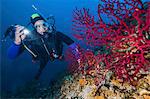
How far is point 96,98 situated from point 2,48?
1959 centimetres

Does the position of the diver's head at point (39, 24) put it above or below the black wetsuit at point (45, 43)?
above

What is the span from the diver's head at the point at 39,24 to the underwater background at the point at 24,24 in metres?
0.84

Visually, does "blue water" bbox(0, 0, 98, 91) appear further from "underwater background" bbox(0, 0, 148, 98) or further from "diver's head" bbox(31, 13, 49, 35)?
"diver's head" bbox(31, 13, 49, 35)

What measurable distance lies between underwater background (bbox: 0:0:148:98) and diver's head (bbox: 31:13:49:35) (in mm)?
837

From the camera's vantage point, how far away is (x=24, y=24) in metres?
29.8

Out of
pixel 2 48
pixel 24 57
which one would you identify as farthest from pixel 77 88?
pixel 2 48

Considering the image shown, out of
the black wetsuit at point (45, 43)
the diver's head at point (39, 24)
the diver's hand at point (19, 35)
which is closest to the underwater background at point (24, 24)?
the black wetsuit at point (45, 43)

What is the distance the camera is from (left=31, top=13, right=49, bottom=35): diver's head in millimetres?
7090

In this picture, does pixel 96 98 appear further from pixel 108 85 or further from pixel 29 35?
pixel 29 35

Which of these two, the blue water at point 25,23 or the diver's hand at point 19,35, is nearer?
the diver's hand at point 19,35

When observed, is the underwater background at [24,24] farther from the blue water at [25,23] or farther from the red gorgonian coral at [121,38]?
the red gorgonian coral at [121,38]

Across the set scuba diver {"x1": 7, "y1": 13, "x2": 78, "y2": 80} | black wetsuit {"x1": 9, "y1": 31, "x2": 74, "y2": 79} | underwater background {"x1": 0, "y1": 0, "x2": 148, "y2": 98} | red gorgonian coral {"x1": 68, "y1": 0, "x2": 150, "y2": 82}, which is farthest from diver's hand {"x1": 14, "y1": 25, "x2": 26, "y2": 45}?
red gorgonian coral {"x1": 68, "y1": 0, "x2": 150, "y2": 82}

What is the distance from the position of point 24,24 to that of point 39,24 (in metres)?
23.4

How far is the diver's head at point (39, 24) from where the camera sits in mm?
7090
